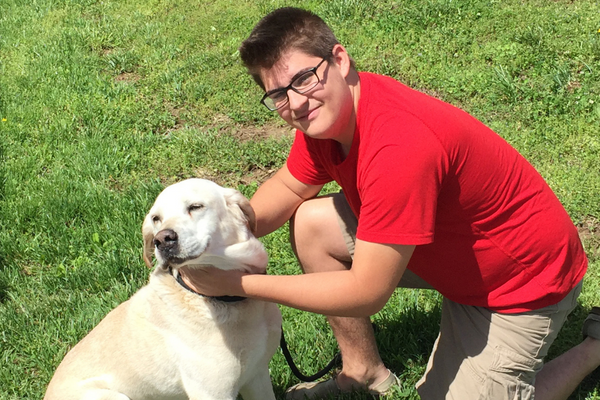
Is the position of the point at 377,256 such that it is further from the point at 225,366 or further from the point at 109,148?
the point at 109,148

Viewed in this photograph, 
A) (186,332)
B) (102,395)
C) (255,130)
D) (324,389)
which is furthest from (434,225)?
(255,130)

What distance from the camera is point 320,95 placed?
219cm

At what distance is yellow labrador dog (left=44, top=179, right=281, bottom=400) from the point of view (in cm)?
245

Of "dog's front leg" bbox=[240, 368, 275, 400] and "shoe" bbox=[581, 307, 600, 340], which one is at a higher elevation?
"shoe" bbox=[581, 307, 600, 340]

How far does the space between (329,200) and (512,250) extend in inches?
36.0

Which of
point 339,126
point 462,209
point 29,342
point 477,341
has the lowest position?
point 29,342

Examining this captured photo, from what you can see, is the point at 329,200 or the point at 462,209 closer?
the point at 462,209

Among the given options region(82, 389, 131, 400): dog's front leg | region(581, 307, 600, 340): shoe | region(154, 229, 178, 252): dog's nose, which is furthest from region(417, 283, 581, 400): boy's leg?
region(82, 389, 131, 400): dog's front leg

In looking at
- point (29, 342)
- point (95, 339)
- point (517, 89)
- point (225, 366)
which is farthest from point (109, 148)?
point (517, 89)

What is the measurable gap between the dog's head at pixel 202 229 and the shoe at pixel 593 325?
5.04 feet

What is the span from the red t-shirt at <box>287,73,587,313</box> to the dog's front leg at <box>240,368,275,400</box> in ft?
2.78

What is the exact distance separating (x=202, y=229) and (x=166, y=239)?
183 mm

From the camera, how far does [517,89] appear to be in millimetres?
4734

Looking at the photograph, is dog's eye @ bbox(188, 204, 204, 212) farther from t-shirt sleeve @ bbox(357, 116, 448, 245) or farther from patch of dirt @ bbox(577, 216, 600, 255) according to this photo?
patch of dirt @ bbox(577, 216, 600, 255)
